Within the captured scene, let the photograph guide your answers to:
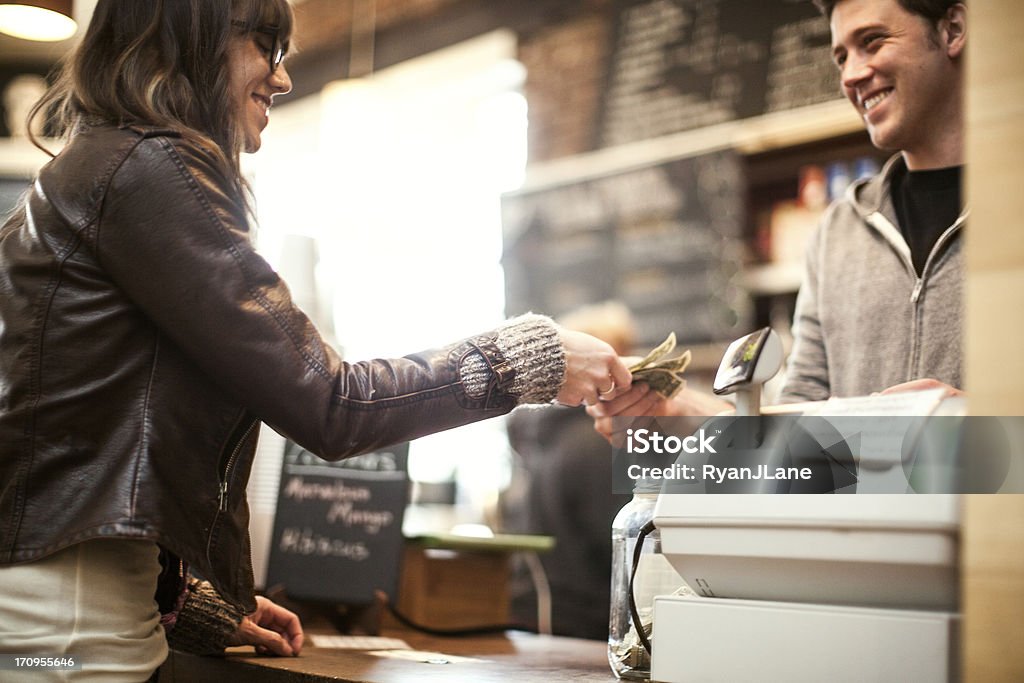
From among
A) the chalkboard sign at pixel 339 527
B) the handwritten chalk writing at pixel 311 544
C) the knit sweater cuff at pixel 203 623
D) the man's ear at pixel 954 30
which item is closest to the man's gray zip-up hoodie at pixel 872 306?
the man's ear at pixel 954 30

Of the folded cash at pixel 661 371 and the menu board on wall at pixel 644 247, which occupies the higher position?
the menu board on wall at pixel 644 247

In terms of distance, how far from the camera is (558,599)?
3.70 m

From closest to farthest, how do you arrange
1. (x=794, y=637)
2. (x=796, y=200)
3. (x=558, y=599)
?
1. (x=794, y=637)
2. (x=558, y=599)
3. (x=796, y=200)

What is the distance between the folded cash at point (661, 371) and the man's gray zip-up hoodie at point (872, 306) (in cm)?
61

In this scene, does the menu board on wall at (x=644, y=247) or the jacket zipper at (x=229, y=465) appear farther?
the menu board on wall at (x=644, y=247)

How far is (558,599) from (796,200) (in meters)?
1.79

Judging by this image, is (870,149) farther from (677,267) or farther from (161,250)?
(161,250)

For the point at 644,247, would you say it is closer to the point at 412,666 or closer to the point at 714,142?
the point at 714,142

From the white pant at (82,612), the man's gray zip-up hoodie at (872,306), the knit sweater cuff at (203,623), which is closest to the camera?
the white pant at (82,612)

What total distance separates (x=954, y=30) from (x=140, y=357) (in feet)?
5.34

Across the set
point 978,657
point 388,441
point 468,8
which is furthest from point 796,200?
point 978,657

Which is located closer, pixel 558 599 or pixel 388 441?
pixel 388 441

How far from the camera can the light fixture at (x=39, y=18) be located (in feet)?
6.01

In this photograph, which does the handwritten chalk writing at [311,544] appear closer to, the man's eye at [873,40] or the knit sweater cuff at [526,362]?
the knit sweater cuff at [526,362]
